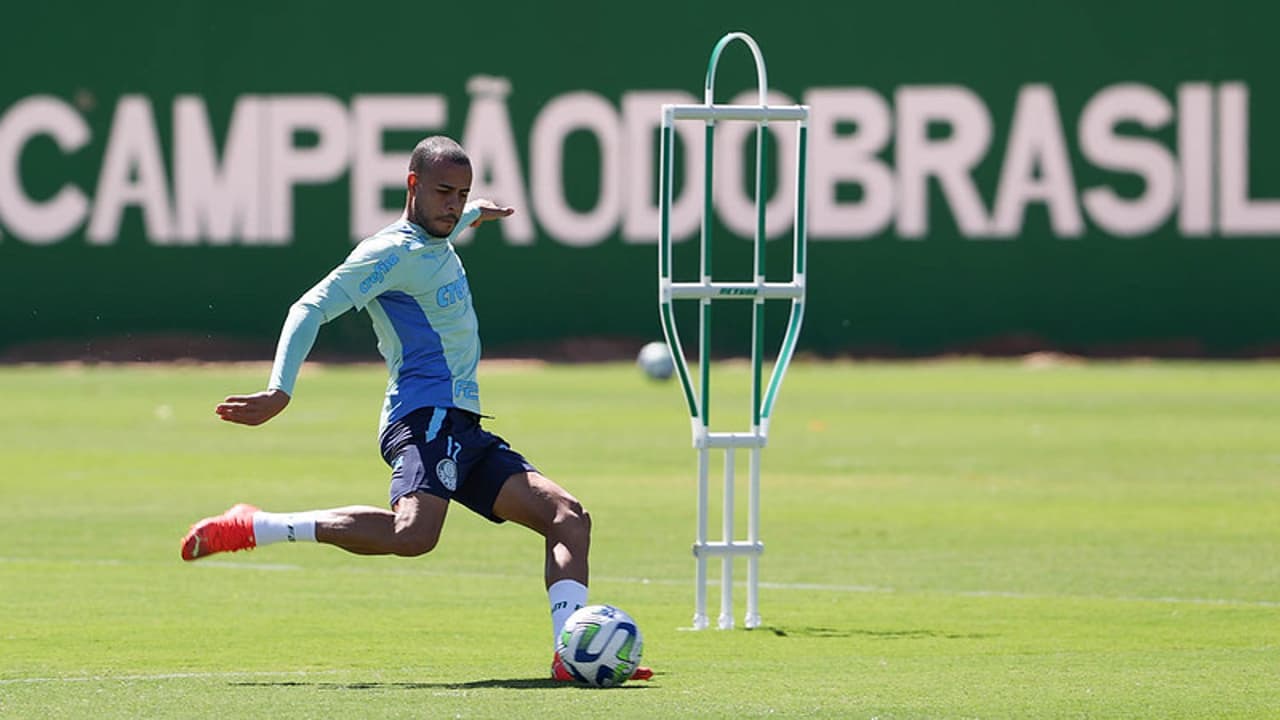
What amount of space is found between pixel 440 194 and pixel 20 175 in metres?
28.7

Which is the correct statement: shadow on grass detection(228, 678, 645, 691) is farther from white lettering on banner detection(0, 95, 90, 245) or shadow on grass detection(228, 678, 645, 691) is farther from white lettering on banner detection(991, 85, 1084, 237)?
white lettering on banner detection(0, 95, 90, 245)

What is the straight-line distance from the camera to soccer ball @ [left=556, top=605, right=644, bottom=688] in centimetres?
913

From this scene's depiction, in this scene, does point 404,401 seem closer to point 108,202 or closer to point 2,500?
point 2,500

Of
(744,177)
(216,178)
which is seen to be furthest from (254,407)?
(216,178)

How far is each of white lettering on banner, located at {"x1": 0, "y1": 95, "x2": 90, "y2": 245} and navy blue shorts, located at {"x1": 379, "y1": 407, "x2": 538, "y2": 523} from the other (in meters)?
28.4

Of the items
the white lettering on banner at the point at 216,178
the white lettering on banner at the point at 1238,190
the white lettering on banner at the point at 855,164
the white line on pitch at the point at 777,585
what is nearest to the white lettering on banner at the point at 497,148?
the white lettering on banner at the point at 216,178

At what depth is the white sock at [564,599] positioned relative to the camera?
933cm

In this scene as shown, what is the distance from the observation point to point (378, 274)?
9.38 m

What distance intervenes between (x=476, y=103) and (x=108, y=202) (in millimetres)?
5539

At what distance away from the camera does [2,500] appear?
18.0 metres

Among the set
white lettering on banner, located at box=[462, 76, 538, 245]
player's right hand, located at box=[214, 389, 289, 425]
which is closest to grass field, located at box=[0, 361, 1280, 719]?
player's right hand, located at box=[214, 389, 289, 425]

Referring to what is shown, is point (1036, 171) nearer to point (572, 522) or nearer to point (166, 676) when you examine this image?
point (572, 522)

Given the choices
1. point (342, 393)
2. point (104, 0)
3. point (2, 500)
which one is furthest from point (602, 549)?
point (104, 0)

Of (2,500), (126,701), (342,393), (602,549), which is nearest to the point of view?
(126,701)
